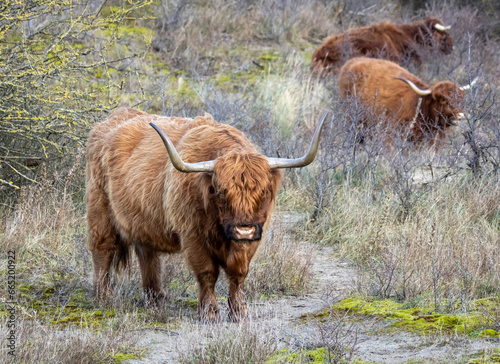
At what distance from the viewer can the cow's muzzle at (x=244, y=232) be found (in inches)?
162

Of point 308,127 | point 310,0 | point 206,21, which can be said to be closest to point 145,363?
point 308,127

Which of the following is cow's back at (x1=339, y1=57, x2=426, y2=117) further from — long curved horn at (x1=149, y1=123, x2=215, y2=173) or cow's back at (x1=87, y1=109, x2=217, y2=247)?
long curved horn at (x1=149, y1=123, x2=215, y2=173)

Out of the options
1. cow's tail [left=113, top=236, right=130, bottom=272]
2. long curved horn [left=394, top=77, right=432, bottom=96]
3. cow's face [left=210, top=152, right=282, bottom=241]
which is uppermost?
cow's face [left=210, top=152, right=282, bottom=241]

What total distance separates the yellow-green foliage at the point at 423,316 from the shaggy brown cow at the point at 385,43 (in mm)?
9214

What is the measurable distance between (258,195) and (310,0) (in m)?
13.2

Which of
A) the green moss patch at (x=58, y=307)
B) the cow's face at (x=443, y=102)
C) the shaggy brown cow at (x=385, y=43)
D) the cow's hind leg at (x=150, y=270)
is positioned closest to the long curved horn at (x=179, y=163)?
the green moss patch at (x=58, y=307)

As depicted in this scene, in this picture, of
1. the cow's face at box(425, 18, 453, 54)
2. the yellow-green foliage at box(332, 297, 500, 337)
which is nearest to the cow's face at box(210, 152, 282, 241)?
the yellow-green foliage at box(332, 297, 500, 337)

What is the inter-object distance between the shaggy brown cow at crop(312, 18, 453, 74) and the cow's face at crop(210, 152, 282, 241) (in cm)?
944

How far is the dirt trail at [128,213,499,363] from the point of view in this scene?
3.78 metres

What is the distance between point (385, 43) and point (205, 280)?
10.4 meters

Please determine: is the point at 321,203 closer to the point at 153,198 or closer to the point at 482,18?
the point at 153,198

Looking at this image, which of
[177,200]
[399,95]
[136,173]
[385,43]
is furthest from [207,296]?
[385,43]

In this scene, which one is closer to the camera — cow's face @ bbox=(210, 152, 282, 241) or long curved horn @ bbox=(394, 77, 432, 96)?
cow's face @ bbox=(210, 152, 282, 241)

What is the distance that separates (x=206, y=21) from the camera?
1470cm
